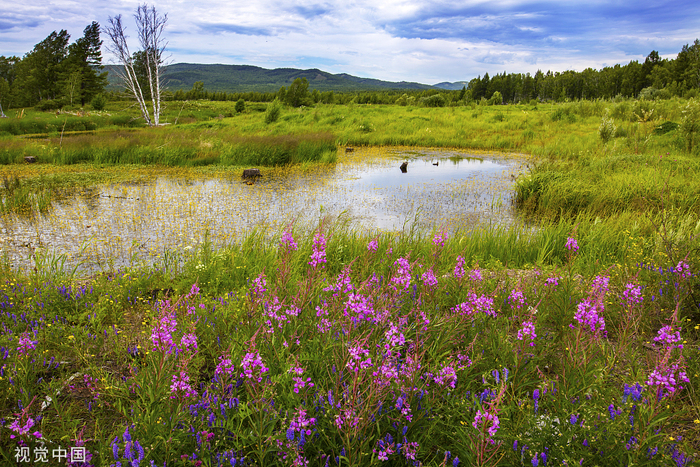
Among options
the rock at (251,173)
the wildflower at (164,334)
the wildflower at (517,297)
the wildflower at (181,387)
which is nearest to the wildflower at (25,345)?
the wildflower at (164,334)

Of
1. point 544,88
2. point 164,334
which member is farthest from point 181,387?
point 544,88

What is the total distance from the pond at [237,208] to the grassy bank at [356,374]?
1964 millimetres

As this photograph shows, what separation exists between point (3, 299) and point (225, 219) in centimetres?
400

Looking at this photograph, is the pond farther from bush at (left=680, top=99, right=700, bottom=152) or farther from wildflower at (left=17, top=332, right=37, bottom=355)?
bush at (left=680, top=99, right=700, bottom=152)

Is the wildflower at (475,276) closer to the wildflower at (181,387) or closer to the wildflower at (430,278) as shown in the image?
the wildflower at (430,278)

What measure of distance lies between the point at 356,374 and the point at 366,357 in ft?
1.06

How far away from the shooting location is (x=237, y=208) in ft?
25.7

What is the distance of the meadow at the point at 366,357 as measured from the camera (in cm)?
152

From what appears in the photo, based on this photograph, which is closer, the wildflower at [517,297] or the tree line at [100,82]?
the wildflower at [517,297]

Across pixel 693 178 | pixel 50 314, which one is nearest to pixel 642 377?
pixel 50 314

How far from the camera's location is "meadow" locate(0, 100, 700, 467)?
1.52 m

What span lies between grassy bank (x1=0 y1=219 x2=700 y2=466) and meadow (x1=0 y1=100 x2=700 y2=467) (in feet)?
0.05

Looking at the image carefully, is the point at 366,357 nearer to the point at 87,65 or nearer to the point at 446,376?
the point at 446,376

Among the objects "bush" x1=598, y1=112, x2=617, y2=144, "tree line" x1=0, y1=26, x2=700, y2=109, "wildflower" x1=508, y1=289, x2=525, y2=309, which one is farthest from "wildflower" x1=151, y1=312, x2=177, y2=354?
"tree line" x1=0, y1=26, x2=700, y2=109
